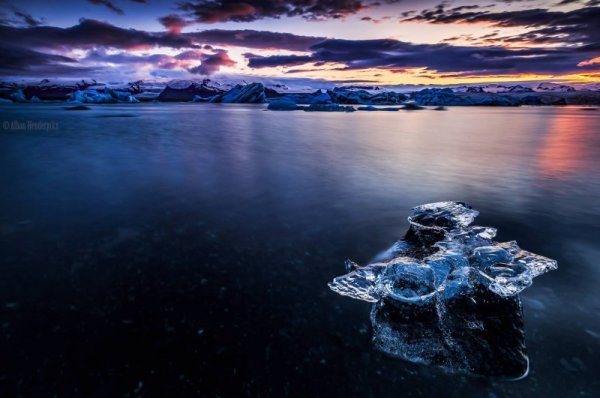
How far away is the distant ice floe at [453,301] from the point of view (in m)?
1.73

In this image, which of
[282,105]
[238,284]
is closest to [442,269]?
[238,284]

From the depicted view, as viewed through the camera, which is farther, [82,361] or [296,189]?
[296,189]

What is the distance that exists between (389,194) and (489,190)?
182 centimetres

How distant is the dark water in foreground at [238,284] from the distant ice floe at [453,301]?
3.9 inches

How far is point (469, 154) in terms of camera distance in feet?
28.5

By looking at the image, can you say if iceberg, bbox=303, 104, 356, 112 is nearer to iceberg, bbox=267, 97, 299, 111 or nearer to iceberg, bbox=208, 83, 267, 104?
iceberg, bbox=267, 97, 299, 111

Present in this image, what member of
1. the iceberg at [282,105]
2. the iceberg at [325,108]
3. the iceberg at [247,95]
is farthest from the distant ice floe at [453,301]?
the iceberg at [247,95]

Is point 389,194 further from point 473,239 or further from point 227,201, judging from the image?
point 227,201

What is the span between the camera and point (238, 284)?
237 centimetres

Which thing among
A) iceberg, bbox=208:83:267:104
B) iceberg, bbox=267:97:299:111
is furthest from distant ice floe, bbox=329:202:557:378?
iceberg, bbox=208:83:267:104

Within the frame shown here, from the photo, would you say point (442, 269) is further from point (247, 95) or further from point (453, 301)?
point (247, 95)

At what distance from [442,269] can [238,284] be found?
160cm

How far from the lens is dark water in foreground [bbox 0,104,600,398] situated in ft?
5.24

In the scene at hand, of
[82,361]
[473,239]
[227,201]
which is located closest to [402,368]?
[473,239]
